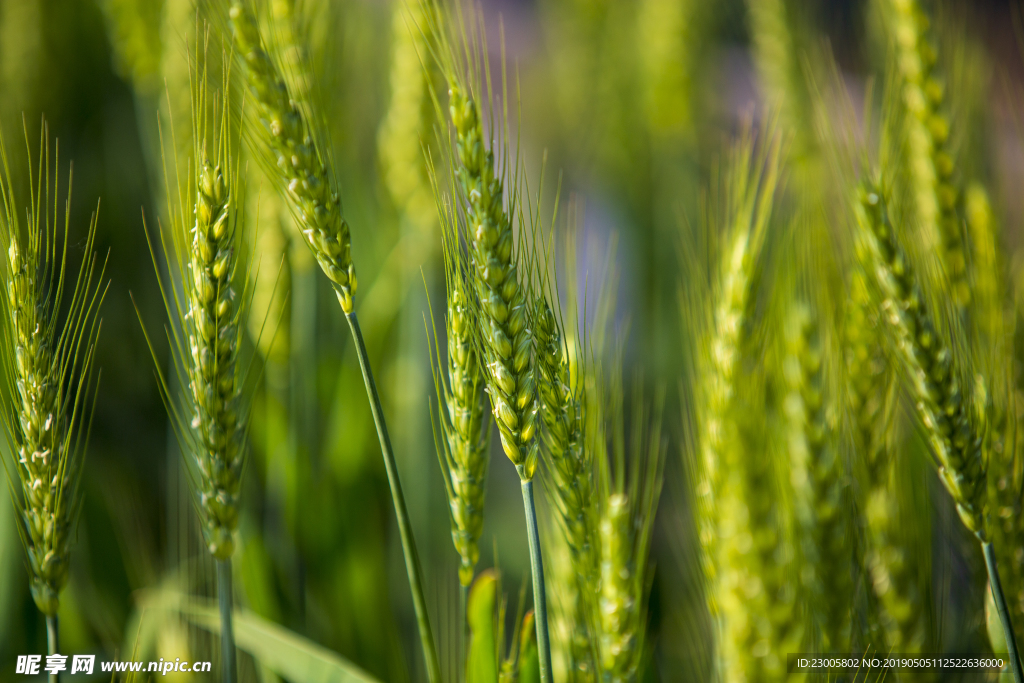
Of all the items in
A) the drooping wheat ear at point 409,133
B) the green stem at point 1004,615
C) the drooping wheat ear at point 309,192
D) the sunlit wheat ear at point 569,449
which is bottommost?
the green stem at point 1004,615

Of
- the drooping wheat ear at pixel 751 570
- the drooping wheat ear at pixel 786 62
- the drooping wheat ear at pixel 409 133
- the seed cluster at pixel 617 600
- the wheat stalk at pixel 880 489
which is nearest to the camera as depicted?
the drooping wheat ear at pixel 751 570

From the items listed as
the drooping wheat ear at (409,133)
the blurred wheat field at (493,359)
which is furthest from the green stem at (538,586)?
the drooping wheat ear at (409,133)

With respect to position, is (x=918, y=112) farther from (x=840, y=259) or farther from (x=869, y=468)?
(x=869, y=468)

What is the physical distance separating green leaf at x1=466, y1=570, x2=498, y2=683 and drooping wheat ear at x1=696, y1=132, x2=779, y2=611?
0.50 ft

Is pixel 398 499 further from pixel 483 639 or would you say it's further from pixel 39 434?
pixel 39 434

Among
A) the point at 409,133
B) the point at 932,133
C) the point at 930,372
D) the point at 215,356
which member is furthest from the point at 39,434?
the point at 932,133

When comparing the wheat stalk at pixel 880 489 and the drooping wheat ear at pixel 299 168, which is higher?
the drooping wheat ear at pixel 299 168

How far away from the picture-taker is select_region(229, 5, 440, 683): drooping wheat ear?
341mm

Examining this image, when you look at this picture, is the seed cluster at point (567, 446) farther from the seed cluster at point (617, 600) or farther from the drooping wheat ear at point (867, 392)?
the drooping wheat ear at point (867, 392)

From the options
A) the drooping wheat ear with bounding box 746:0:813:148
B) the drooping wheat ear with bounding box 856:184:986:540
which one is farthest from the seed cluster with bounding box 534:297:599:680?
the drooping wheat ear with bounding box 746:0:813:148

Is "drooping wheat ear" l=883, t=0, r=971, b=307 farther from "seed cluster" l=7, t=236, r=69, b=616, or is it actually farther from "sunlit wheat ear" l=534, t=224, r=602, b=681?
"seed cluster" l=7, t=236, r=69, b=616

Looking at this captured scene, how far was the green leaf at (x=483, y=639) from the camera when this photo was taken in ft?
1.25

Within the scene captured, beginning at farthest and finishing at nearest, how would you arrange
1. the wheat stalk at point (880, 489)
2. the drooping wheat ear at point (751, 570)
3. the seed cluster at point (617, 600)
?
1. the wheat stalk at point (880, 489)
2. the seed cluster at point (617, 600)
3. the drooping wheat ear at point (751, 570)

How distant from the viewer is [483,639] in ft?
1.25
